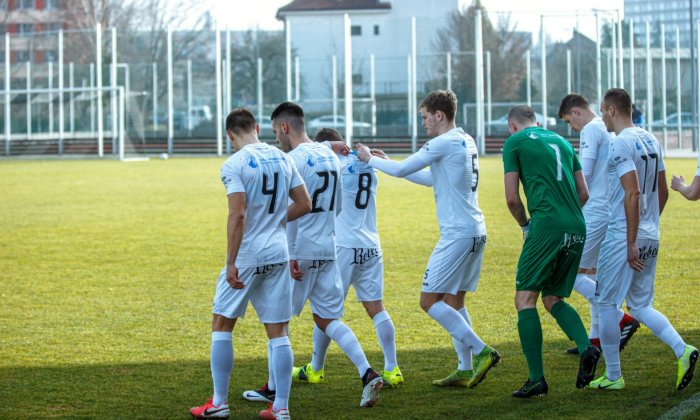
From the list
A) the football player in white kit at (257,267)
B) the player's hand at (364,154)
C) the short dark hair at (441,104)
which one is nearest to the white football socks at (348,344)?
the football player in white kit at (257,267)

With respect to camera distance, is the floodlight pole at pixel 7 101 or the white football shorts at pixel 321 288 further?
the floodlight pole at pixel 7 101

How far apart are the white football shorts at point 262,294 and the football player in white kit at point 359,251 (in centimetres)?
112

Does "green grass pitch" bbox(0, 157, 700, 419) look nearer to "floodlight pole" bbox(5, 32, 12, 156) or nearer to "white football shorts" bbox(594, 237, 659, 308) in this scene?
"white football shorts" bbox(594, 237, 659, 308)

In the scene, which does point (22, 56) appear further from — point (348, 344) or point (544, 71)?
point (348, 344)

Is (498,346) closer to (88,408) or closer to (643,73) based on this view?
(88,408)

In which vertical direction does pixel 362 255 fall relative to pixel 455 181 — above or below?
below

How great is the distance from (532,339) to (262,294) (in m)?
1.82

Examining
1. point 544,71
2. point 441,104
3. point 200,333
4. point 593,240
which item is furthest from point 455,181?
point 544,71

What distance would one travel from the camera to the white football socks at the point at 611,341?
7012 mm

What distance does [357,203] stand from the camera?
25.1 ft

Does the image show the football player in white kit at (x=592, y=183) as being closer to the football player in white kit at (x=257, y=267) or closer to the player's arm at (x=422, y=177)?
the player's arm at (x=422, y=177)

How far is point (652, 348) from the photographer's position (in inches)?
331

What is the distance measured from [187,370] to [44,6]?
91.6 metres

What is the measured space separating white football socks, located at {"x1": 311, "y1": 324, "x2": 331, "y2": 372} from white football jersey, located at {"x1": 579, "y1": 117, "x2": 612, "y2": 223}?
8.29 feet
